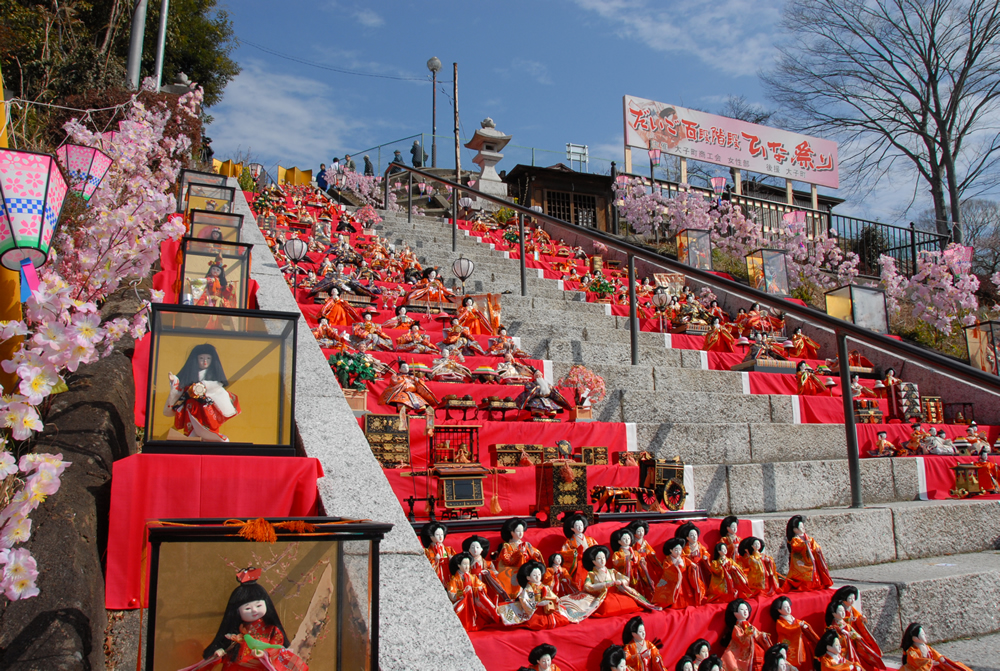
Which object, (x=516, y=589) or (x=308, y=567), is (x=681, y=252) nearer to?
(x=516, y=589)

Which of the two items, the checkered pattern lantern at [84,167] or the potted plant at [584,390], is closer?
the checkered pattern lantern at [84,167]

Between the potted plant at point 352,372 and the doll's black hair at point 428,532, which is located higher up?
the potted plant at point 352,372

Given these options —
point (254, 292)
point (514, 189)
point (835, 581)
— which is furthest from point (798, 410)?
point (514, 189)

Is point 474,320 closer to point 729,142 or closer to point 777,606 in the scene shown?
point 777,606

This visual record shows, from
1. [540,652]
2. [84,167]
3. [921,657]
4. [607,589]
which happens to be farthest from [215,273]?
[921,657]

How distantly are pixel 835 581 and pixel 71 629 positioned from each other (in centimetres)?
412

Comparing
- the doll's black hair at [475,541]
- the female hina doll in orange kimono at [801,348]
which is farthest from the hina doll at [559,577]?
the female hina doll in orange kimono at [801,348]

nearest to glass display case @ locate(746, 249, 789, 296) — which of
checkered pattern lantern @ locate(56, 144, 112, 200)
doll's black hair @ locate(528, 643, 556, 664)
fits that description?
checkered pattern lantern @ locate(56, 144, 112, 200)

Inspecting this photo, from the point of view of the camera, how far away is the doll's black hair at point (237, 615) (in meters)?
1.98

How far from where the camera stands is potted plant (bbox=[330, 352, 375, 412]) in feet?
19.1

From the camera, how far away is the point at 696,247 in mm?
14164

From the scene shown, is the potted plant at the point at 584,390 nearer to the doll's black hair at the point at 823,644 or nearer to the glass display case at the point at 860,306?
the doll's black hair at the point at 823,644

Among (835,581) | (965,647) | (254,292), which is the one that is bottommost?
(965,647)

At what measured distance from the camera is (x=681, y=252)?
14.2 meters
